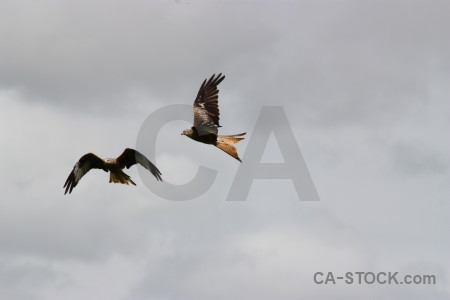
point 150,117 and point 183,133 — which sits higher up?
point 183,133

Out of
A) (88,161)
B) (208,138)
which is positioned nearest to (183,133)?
(208,138)

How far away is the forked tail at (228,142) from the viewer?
29.6 meters

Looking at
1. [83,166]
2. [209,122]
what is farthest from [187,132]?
[83,166]

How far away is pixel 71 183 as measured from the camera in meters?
30.0

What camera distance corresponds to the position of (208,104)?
3306cm

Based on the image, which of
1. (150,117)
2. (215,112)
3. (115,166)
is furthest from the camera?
(215,112)

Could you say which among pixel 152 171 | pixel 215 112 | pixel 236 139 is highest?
pixel 215 112

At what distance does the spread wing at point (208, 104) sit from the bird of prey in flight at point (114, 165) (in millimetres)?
3298

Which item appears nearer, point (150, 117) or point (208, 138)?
point (150, 117)

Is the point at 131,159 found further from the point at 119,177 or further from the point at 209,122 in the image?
the point at 209,122

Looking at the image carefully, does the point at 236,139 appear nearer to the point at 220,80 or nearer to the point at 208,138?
the point at 208,138

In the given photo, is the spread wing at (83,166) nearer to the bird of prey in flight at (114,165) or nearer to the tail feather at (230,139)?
the bird of prey in flight at (114,165)

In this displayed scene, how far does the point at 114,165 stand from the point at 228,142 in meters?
3.88

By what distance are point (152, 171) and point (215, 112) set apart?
5726mm
